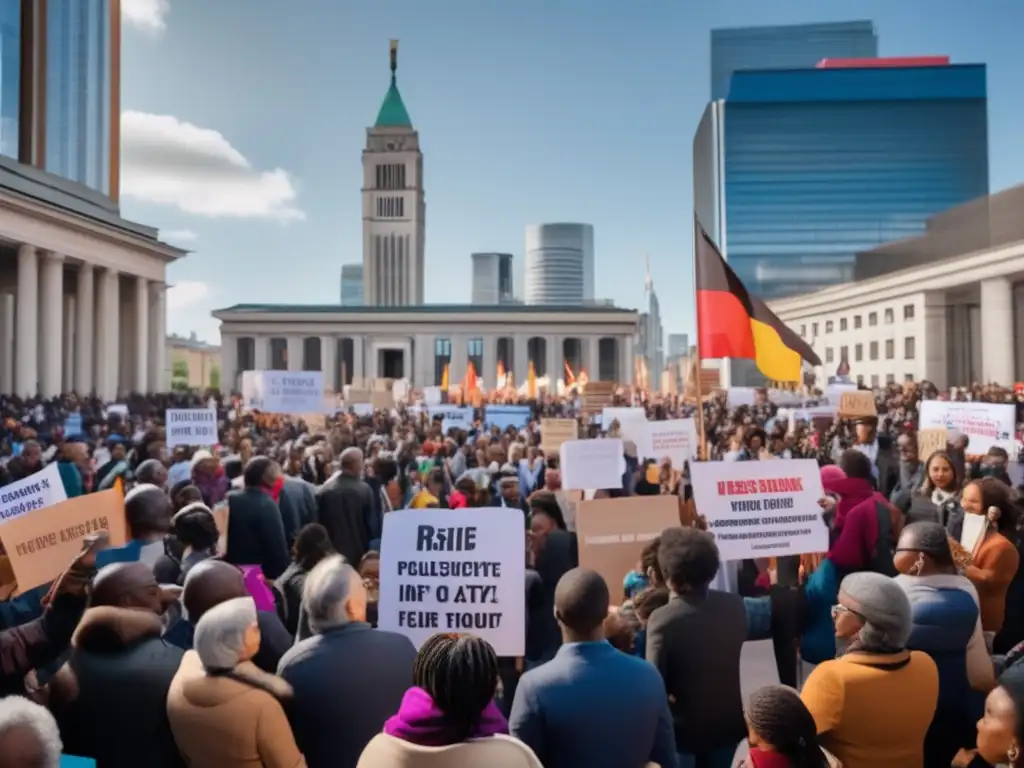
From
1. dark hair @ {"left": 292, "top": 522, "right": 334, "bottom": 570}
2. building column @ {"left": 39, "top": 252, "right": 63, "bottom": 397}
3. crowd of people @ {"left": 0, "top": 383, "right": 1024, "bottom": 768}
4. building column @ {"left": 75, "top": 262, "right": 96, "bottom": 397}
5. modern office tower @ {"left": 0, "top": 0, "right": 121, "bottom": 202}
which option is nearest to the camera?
crowd of people @ {"left": 0, "top": 383, "right": 1024, "bottom": 768}

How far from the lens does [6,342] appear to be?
143 ft

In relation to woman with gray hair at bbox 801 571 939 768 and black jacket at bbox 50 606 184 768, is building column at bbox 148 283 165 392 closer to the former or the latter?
black jacket at bbox 50 606 184 768

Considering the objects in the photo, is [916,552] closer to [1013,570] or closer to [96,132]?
[1013,570]

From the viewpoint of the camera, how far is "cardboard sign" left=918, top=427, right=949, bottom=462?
9.91 metres

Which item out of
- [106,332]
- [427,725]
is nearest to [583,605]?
[427,725]

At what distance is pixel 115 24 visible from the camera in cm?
4738

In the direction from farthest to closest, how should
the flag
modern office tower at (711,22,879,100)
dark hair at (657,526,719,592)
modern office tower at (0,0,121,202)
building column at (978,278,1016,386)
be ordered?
1. modern office tower at (711,22,879,100)
2. building column at (978,278,1016,386)
3. modern office tower at (0,0,121,202)
4. the flag
5. dark hair at (657,526,719,592)

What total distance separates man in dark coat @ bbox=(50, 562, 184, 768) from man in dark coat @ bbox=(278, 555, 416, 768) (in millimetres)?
470

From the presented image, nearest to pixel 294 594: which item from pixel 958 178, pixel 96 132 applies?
pixel 96 132

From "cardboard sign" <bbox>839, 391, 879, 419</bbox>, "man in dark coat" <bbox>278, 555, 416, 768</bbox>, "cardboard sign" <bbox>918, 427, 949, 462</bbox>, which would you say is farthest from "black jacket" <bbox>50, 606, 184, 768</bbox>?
"cardboard sign" <bbox>839, 391, 879, 419</bbox>

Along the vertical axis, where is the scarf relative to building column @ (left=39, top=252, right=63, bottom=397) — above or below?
below

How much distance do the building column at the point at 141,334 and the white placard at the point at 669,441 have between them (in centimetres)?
4235

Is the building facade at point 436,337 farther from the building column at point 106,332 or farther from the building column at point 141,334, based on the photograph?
the building column at point 106,332

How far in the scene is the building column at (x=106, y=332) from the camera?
44219 millimetres
